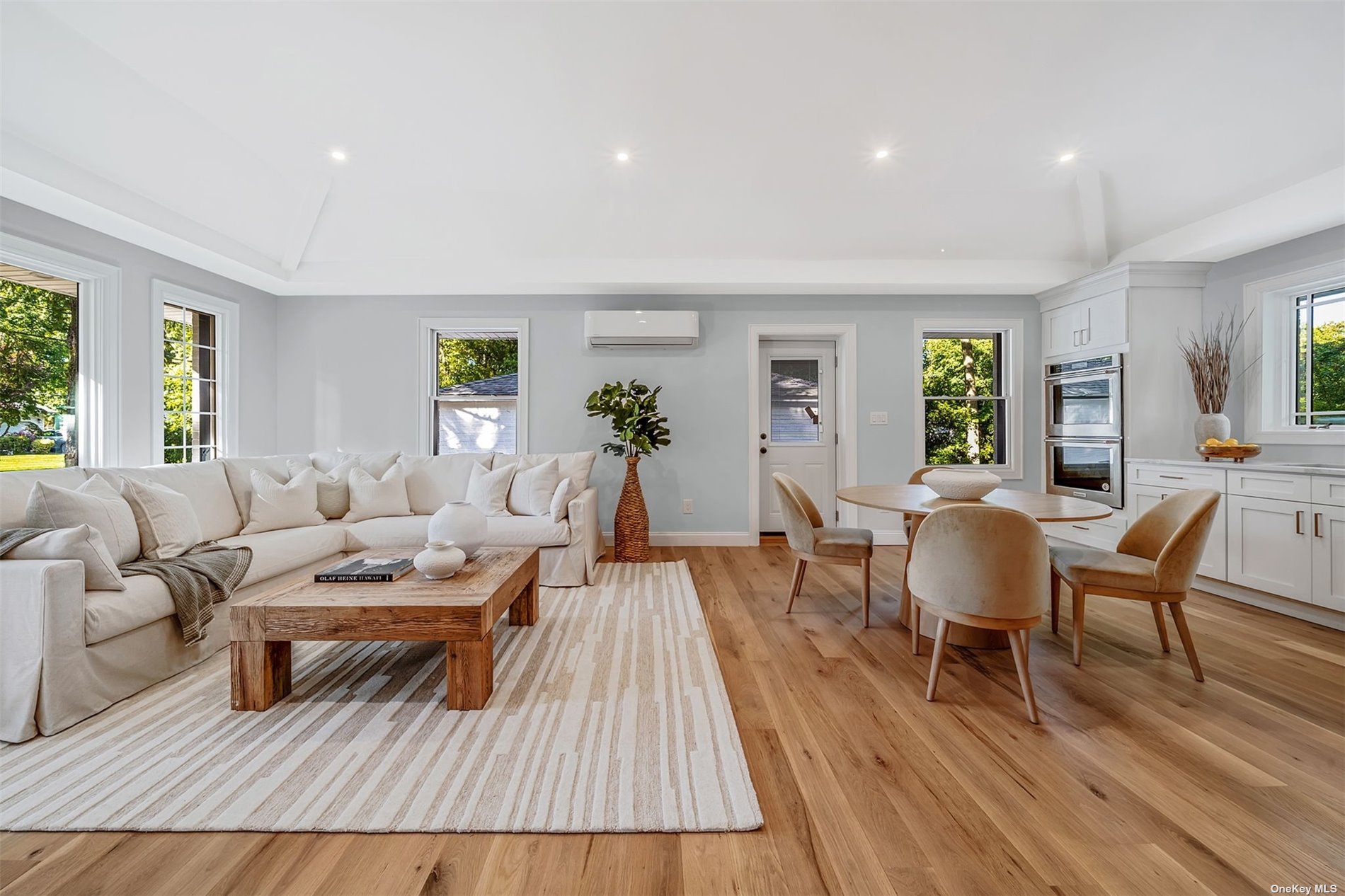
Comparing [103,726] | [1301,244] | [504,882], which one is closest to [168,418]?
[103,726]

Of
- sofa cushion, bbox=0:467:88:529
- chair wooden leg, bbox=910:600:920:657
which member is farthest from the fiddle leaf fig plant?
sofa cushion, bbox=0:467:88:529

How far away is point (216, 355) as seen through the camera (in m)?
4.31

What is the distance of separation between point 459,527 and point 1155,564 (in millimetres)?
3105

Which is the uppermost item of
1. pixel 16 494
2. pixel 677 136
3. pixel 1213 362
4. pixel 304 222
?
pixel 677 136

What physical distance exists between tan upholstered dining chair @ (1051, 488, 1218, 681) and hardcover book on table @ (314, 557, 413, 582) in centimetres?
300

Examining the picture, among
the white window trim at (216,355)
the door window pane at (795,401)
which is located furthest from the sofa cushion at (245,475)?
the door window pane at (795,401)

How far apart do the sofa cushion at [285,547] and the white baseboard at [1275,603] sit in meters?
5.62

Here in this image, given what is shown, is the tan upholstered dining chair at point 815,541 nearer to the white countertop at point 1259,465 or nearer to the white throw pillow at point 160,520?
the white countertop at point 1259,465

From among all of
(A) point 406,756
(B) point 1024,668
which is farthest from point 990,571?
(A) point 406,756

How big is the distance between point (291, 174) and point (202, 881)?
4.08m

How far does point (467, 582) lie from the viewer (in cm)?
221

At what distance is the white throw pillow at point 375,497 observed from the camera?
3.73m

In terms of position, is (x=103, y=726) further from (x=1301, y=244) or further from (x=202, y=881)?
(x=1301, y=244)

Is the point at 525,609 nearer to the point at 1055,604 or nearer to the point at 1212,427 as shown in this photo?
the point at 1055,604
